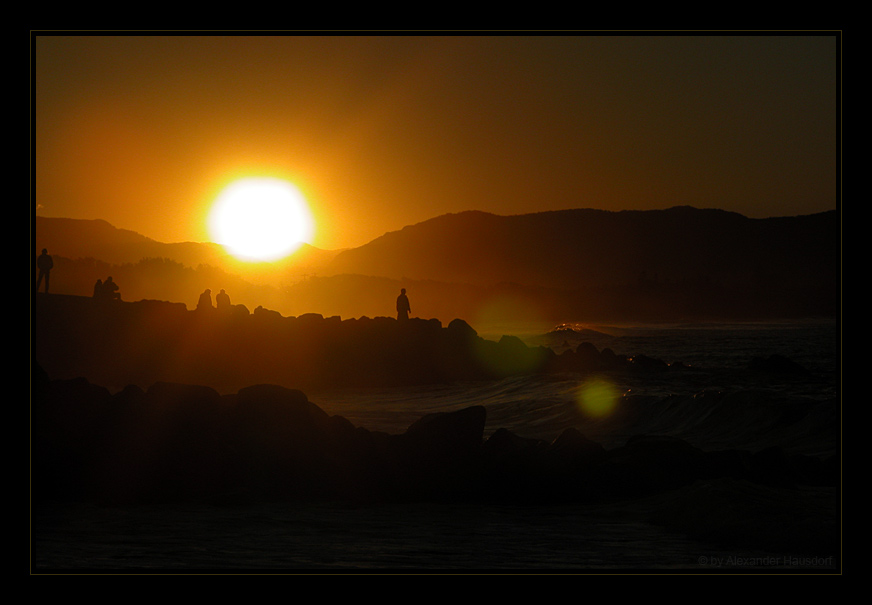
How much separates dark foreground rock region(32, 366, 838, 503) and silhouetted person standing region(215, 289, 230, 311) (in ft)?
50.9

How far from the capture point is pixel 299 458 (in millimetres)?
→ 10836

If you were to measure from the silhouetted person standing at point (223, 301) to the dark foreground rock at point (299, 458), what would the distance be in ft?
50.9

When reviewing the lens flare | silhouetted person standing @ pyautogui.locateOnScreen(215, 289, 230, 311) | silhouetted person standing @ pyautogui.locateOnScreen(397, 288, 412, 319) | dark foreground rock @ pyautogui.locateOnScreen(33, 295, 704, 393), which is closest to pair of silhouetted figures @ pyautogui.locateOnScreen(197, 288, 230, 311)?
silhouetted person standing @ pyautogui.locateOnScreen(215, 289, 230, 311)

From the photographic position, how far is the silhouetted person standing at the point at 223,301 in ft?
89.4

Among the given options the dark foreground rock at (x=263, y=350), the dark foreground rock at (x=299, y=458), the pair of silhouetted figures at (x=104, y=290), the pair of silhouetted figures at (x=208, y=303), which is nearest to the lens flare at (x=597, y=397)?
the dark foreground rock at (x=263, y=350)

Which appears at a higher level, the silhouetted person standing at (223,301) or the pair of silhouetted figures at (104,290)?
the pair of silhouetted figures at (104,290)

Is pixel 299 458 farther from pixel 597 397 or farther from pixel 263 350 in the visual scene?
pixel 263 350

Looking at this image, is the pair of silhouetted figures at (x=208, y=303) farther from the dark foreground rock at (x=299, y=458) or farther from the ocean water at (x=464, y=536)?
the ocean water at (x=464, y=536)

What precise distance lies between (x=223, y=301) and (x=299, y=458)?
58.6 feet

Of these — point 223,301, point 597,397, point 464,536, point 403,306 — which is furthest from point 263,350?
point 464,536

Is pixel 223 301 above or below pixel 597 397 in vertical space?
above

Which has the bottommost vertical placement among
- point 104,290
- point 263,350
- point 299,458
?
point 299,458
